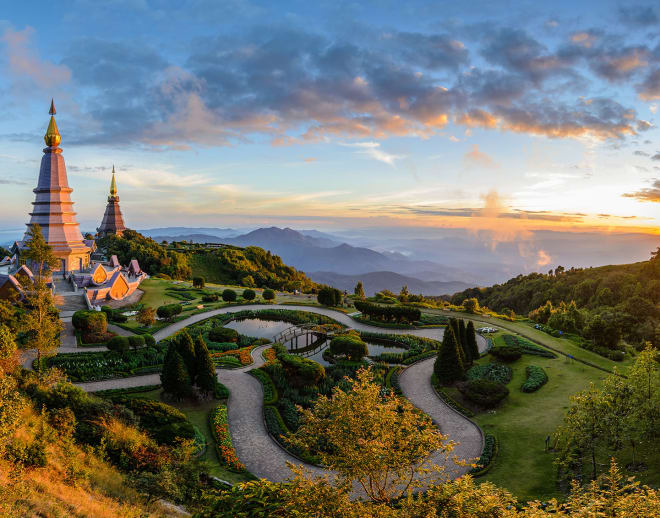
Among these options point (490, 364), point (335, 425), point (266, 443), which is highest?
point (335, 425)

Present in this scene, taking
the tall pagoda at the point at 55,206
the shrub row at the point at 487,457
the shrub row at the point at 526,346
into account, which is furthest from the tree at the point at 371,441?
the tall pagoda at the point at 55,206

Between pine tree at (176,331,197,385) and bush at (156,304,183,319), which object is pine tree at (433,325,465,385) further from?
bush at (156,304,183,319)

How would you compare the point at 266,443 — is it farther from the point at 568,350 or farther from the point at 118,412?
the point at 568,350

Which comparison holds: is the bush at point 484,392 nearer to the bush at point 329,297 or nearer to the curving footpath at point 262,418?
the curving footpath at point 262,418

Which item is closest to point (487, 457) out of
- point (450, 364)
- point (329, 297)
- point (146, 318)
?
point (450, 364)

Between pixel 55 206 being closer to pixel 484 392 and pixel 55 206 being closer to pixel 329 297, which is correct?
pixel 329 297

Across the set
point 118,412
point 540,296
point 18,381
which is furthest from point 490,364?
point 540,296
